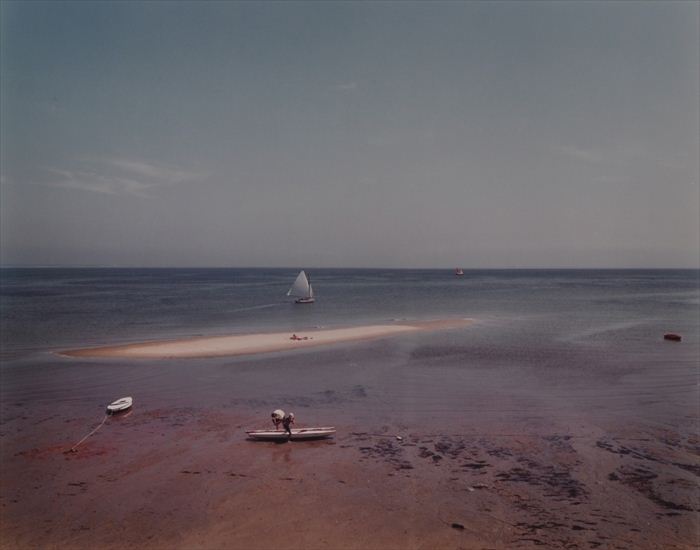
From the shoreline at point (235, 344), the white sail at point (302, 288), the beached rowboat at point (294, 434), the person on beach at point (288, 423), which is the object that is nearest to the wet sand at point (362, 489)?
the beached rowboat at point (294, 434)

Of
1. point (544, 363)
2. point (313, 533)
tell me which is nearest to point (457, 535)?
point (313, 533)

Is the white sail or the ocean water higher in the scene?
the white sail

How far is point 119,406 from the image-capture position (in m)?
23.8

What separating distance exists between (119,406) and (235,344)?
19.4 m

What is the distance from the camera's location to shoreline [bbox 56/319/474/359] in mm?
39156

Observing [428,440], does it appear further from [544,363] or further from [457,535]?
[544,363]

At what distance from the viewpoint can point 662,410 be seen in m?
23.3

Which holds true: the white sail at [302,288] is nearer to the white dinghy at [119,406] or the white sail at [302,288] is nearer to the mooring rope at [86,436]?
the white dinghy at [119,406]

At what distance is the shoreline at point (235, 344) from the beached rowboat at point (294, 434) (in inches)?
763

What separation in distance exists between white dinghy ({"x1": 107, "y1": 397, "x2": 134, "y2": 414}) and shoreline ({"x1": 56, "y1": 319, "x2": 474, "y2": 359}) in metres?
13.4

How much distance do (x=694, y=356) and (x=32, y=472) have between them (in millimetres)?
40714

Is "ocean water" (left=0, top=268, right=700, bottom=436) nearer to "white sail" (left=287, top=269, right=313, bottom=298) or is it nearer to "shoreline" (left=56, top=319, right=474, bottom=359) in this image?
"shoreline" (left=56, top=319, right=474, bottom=359)

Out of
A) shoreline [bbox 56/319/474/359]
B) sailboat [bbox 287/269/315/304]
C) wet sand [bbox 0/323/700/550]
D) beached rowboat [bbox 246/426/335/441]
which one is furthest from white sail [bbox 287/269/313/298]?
beached rowboat [bbox 246/426/335/441]

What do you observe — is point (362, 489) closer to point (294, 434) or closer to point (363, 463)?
point (363, 463)
